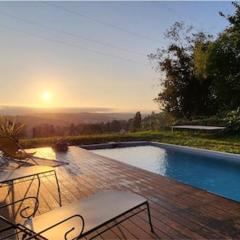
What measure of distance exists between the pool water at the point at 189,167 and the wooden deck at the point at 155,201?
6.31 ft

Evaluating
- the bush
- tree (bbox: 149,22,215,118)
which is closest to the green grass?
the bush

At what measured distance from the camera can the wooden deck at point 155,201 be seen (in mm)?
3426

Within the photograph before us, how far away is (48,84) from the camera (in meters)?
13.5

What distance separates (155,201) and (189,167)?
5.19 metres

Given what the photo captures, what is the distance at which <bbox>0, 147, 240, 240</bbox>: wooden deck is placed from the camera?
135 inches

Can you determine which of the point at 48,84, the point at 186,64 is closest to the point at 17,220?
the point at 48,84

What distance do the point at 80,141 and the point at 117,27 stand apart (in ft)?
19.2

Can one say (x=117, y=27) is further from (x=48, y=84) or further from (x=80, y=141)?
(x=80, y=141)

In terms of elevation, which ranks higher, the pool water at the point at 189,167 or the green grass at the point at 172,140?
the green grass at the point at 172,140

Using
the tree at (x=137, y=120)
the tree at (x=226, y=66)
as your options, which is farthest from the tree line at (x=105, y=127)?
the tree at (x=226, y=66)

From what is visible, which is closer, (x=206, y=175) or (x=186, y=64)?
(x=206, y=175)

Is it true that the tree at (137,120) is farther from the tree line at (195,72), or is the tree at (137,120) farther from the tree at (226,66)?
the tree at (226,66)

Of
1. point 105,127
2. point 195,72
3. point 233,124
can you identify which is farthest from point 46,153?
point 195,72

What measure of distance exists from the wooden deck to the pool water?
1.92 meters
